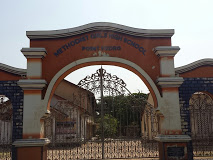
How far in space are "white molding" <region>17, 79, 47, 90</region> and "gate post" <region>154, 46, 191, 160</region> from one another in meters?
4.15

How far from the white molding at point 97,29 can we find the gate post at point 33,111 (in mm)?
713

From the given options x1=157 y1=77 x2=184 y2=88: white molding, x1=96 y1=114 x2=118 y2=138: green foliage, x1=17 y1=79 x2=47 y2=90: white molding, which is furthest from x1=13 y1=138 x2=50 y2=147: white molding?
x1=157 y1=77 x2=184 y2=88: white molding

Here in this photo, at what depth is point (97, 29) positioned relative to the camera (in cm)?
923

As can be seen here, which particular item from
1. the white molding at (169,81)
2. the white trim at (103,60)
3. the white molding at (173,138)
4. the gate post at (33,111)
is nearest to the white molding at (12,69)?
the gate post at (33,111)

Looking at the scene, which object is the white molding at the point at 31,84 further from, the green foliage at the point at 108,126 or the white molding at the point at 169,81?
the white molding at the point at 169,81

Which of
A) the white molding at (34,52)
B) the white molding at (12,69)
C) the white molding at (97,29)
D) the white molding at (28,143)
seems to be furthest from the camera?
the white molding at (97,29)

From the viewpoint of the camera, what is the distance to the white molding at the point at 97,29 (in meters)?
9.12

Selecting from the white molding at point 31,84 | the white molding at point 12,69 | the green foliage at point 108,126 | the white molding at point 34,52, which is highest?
the white molding at point 34,52

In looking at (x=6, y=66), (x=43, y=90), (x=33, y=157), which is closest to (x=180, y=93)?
(x=43, y=90)

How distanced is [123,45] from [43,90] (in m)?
3.42

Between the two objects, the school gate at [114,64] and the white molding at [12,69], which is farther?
the white molding at [12,69]

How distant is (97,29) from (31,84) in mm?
3169

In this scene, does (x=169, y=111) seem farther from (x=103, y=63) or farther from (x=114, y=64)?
(x=103, y=63)

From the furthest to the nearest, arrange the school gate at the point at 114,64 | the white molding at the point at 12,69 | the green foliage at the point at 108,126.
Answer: the green foliage at the point at 108,126, the white molding at the point at 12,69, the school gate at the point at 114,64
